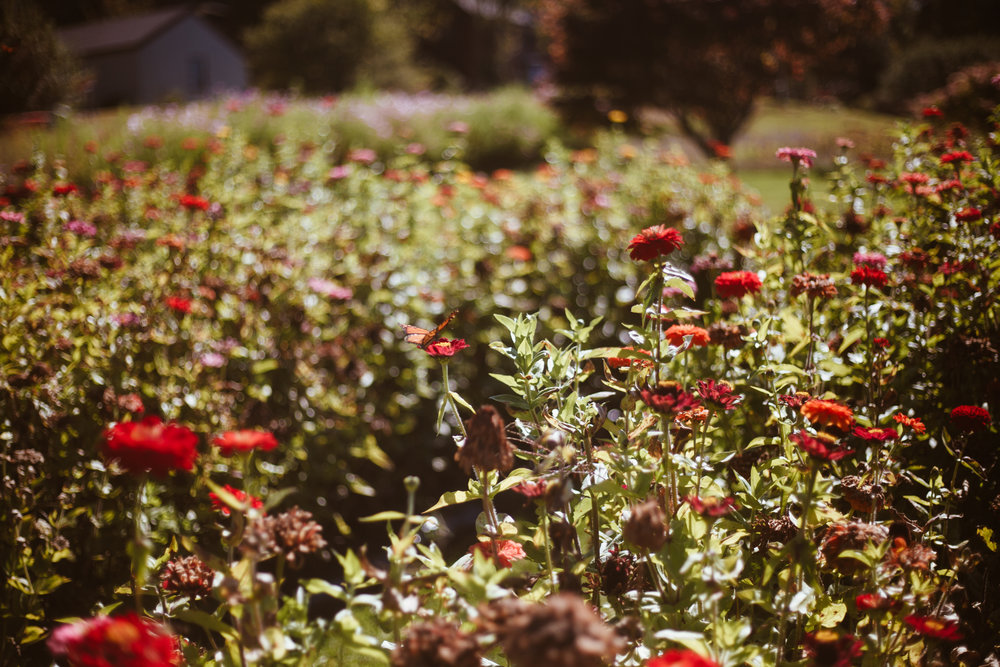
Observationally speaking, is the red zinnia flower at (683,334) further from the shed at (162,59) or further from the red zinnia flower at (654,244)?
the shed at (162,59)

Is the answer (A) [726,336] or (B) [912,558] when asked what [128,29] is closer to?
(A) [726,336]

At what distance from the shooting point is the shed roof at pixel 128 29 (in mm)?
18286

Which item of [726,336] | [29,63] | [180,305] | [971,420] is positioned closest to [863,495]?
[971,420]

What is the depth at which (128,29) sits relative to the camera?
2358 cm

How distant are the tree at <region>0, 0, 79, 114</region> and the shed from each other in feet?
59.4

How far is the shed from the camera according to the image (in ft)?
72.0

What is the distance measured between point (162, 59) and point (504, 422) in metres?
28.6

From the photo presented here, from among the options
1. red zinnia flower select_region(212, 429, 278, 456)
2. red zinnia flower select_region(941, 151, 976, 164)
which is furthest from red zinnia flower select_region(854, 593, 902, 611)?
red zinnia flower select_region(941, 151, 976, 164)

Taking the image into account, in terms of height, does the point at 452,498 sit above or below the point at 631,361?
below

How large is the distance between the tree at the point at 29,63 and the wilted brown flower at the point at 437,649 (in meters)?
2.88

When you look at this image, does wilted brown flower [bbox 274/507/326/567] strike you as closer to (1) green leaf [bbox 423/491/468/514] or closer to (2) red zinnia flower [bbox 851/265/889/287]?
(1) green leaf [bbox 423/491/468/514]

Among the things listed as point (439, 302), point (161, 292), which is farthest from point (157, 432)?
point (439, 302)

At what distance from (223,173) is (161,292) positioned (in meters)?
1.41

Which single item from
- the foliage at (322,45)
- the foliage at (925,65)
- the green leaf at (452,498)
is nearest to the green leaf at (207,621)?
the green leaf at (452,498)
